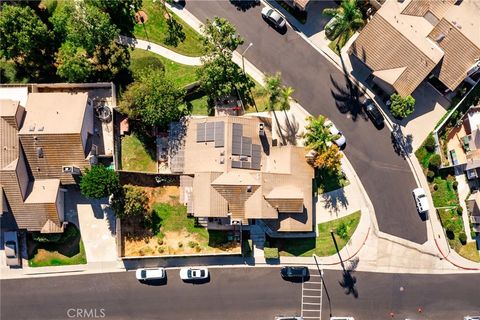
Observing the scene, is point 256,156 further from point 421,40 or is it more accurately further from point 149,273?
point 421,40

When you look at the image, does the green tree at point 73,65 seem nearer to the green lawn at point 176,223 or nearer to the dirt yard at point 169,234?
the dirt yard at point 169,234

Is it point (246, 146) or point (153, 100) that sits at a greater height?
point (153, 100)

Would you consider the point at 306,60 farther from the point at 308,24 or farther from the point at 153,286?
the point at 153,286

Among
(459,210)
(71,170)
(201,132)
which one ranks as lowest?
(459,210)

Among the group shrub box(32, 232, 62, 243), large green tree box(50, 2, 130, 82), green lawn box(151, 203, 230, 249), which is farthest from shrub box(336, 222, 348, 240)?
shrub box(32, 232, 62, 243)

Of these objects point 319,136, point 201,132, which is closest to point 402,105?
point 319,136

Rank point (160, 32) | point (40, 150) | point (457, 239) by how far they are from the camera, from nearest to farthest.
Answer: point (40, 150), point (457, 239), point (160, 32)

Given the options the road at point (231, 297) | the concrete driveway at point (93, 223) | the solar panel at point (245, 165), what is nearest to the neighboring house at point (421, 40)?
the solar panel at point (245, 165)
